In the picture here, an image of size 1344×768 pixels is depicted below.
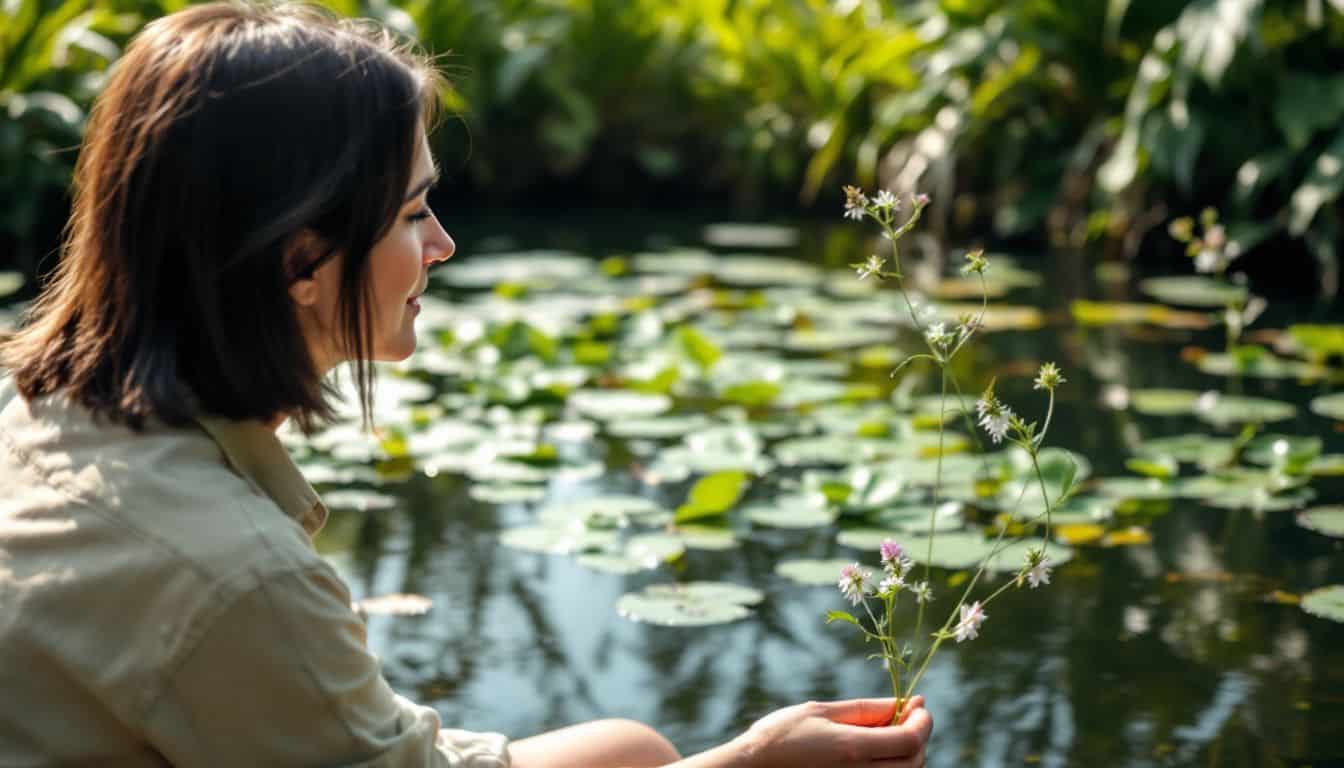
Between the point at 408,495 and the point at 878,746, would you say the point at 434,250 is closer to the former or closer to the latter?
the point at 878,746

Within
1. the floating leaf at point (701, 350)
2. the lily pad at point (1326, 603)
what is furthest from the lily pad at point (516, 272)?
the lily pad at point (1326, 603)

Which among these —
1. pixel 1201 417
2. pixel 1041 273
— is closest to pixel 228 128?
pixel 1201 417

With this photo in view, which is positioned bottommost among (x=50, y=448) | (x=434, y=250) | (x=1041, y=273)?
(x=1041, y=273)

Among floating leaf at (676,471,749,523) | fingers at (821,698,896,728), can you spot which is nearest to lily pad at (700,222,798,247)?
floating leaf at (676,471,749,523)

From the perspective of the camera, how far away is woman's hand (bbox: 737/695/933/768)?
1311 millimetres

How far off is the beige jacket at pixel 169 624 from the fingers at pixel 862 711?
405 mm

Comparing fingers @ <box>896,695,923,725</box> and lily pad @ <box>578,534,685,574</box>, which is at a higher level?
fingers @ <box>896,695,923,725</box>

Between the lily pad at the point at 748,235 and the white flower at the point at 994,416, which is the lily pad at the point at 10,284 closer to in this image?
the lily pad at the point at 748,235

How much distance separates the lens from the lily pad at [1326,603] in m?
2.24

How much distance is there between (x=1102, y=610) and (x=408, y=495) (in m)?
1.26

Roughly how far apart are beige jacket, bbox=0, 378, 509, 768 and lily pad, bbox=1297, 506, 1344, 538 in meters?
1.89

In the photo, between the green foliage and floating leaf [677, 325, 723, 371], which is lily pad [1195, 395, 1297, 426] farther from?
the green foliage

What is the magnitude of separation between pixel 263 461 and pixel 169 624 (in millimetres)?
175

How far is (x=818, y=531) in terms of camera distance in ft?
9.02
